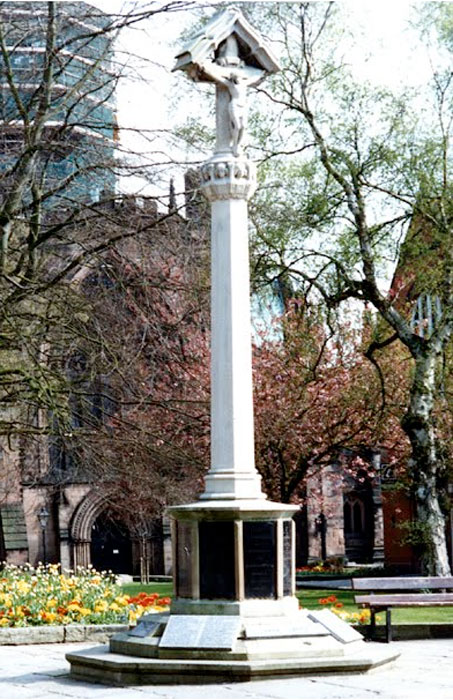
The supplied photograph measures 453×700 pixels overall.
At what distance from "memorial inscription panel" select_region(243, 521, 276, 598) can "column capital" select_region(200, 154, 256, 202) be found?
3.25m

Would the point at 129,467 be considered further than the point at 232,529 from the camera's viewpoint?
Yes

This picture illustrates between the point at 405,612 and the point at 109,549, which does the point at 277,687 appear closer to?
the point at 405,612

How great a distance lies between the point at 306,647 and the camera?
10.5 meters

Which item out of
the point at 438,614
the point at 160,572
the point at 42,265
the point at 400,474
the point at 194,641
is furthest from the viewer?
the point at 160,572

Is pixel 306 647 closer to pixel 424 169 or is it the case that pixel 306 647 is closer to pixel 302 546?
pixel 424 169

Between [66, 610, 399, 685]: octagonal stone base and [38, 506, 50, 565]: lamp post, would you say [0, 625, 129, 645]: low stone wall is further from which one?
[38, 506, 50, 565]: lamp post

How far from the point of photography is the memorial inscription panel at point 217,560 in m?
11.1

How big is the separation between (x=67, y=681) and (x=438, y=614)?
32.7ft

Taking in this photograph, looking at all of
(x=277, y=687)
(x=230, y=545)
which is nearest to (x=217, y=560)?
(x=230, y=545)

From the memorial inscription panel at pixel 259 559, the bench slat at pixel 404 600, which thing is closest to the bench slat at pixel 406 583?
the bench slat at pixel 404 600

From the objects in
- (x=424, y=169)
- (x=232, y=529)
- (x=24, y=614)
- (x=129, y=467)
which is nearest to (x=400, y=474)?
(x=424, y=169)

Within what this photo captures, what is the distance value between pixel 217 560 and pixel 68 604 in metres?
5.23

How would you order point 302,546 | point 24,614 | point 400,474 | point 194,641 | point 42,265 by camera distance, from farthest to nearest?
1. point 302,546
2. point 400,474
3. point 42,265
4. point 24,614
5. point 194,641

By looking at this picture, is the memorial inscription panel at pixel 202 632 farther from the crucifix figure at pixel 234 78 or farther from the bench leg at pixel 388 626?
the crucifix figure at pixel 234 78
